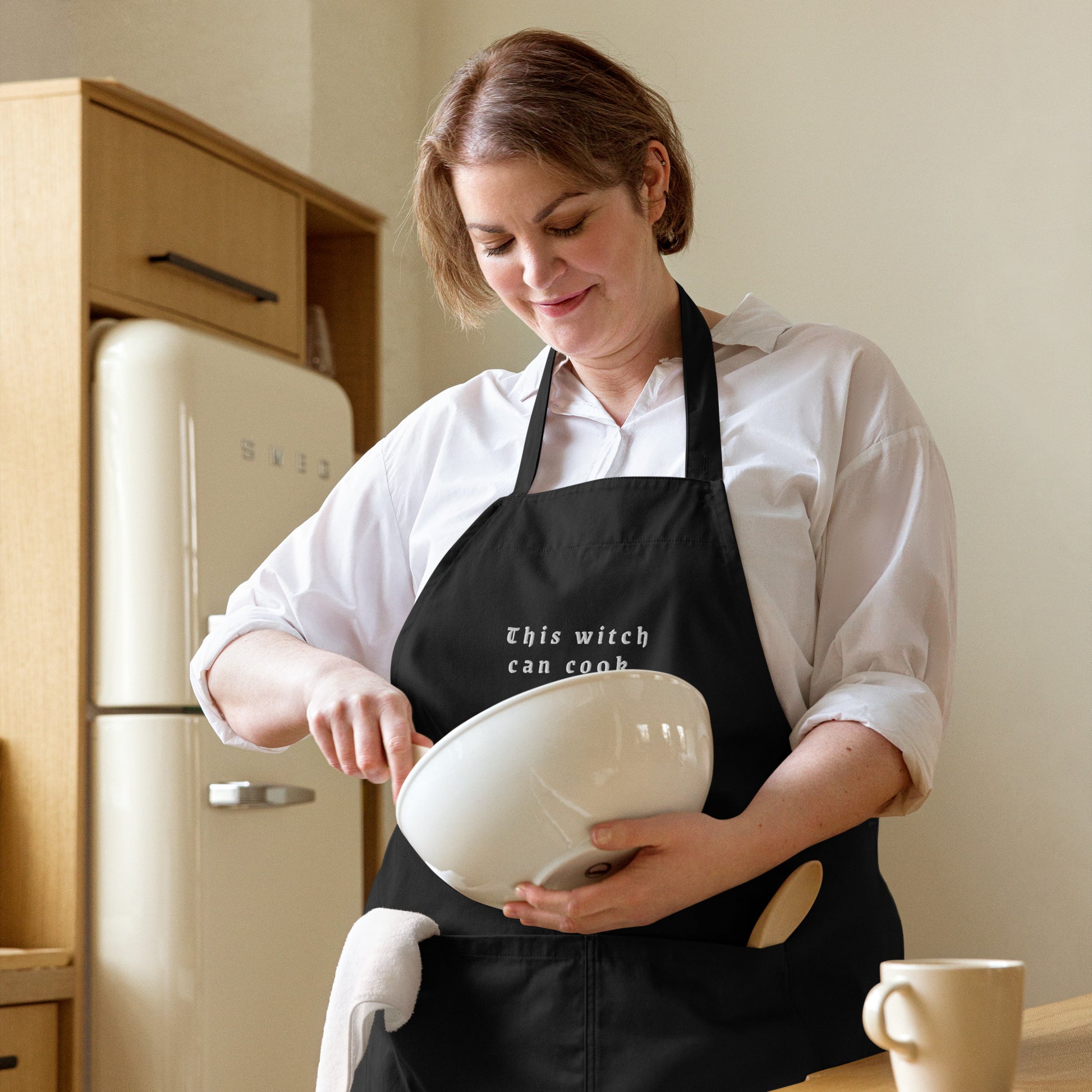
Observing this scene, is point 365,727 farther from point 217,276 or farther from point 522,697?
point 217,276

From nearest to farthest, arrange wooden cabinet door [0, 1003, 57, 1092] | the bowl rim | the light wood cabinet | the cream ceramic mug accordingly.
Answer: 1. the cream ceramic mug
2. the bowl rim
3. wooden cabinet door [0, 1003, 57, 1092]
4. the light wood cabinet

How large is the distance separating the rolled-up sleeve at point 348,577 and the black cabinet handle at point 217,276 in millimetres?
1067

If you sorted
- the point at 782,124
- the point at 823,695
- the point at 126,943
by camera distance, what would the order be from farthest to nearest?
the point at 782,124
the point at 126,943
the point at 823,695

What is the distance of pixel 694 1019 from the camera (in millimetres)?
Result: 918

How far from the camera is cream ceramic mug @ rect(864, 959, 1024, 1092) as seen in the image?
569 mm

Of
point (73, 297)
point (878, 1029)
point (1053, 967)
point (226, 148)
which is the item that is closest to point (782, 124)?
point (226, 148)

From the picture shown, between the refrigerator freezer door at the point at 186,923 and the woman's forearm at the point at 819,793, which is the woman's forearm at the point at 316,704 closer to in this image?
the woman's forearm at the point at 819,793

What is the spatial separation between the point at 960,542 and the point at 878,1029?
1939 mm

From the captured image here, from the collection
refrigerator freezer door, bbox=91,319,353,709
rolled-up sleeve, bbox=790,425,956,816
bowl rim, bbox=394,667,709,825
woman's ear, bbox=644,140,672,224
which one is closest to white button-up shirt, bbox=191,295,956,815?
rolled-up sleeve, bbox=790,425,956,816

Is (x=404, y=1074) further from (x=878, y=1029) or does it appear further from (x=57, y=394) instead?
(x=57, y=394)

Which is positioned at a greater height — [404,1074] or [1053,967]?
[404,1074]

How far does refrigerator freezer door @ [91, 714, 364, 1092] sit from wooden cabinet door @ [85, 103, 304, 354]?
0.70 m

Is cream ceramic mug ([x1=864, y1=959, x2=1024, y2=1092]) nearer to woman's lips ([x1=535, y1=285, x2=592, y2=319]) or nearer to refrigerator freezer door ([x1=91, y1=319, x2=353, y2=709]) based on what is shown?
woman's lips ([x1=535, y1=285, x2=592, y2=319])

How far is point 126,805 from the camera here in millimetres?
1979
